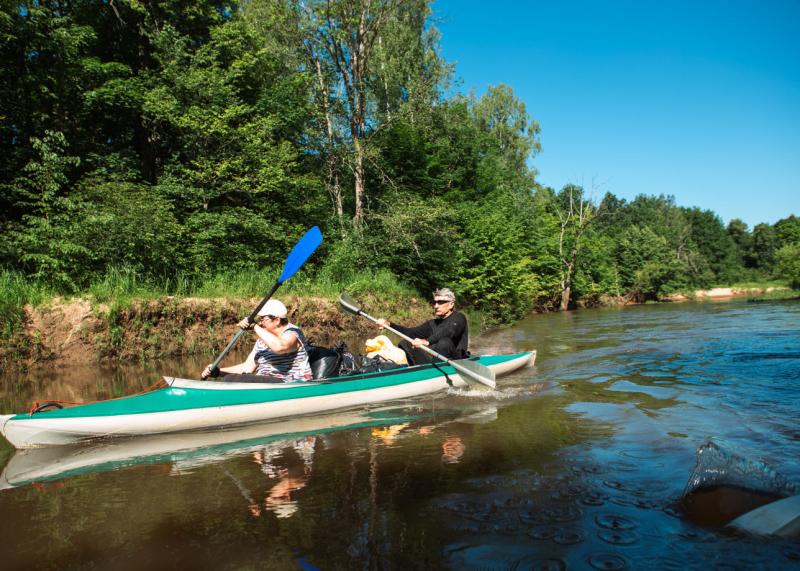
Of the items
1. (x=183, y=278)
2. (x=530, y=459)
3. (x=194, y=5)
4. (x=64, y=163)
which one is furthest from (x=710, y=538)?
(x=194, y=5)

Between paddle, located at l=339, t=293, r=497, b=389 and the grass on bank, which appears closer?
paddle, located at l=339, t=293, r=497, b=389

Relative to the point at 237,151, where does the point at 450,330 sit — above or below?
below

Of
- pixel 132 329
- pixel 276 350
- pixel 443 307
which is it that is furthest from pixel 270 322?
pixel 132 329

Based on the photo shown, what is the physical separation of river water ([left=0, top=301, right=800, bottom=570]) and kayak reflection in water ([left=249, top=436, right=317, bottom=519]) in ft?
0.06

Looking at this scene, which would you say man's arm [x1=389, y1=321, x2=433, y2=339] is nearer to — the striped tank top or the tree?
the striped tank top

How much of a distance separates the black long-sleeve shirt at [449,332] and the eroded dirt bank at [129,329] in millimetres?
5338

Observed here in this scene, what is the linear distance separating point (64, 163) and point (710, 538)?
45.5 ft

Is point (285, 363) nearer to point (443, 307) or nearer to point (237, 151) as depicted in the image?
point (443, 307)

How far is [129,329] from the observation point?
9.73 metres

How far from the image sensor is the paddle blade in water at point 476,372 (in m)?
6.39

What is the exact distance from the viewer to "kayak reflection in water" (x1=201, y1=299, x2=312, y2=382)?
17.1 ft

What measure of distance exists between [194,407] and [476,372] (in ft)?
11.1

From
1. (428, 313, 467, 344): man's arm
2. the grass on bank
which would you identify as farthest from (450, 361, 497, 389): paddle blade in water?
the grass on bank

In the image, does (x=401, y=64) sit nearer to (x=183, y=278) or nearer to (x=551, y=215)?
(x=551, y=215)
